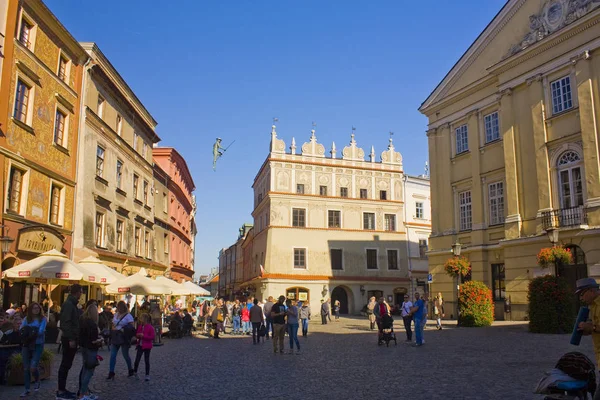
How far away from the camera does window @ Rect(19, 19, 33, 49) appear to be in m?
19.3

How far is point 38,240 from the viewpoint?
19703 millimetres

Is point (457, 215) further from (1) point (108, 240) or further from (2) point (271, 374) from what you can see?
(2) point (271, 374)

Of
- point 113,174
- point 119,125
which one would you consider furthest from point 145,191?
point 113,174

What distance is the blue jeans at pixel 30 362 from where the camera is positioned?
9781mm

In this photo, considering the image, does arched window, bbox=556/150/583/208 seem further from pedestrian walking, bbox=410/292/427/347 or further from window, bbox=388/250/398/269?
window, bbox=388/250/398/269

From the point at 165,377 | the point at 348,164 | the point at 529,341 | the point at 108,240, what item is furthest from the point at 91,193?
the point at 348,164

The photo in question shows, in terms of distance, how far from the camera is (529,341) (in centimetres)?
1689

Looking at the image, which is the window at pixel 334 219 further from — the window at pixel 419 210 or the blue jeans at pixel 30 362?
the blue jeans at pixel 30 362

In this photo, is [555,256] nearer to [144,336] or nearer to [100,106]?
[144,336]

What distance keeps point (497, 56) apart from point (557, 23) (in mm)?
4144

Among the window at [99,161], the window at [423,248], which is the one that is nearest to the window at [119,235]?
the window at [99,161]

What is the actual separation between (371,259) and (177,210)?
18.6m

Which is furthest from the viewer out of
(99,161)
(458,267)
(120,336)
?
(458,267)

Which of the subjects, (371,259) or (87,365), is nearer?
(87,365)
